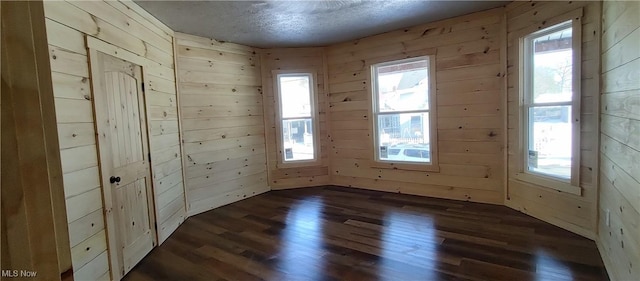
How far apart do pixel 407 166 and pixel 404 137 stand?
1.44ft

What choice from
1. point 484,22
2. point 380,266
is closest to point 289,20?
point 484,22

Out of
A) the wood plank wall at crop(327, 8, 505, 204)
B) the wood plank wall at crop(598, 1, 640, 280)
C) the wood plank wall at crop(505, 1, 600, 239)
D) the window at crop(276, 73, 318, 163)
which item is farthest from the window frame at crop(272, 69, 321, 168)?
the wood plank wall at crop(598, 1, 640, 280)

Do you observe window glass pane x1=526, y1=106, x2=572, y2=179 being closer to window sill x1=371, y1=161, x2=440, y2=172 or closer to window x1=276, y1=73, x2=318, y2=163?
window sill x1=371, y1=161, x2=440, y2=172

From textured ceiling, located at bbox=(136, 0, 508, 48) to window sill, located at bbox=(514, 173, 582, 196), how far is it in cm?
200

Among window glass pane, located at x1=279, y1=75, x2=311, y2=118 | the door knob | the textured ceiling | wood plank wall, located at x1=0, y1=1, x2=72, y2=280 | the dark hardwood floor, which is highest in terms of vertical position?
the textured ceiling

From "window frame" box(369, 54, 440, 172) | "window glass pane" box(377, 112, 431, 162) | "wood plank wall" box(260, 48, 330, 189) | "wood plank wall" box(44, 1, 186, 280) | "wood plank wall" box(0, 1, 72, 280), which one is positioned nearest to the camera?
"wood plank wall" box(0, 1, 72, 280)

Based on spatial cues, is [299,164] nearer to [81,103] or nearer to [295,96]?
[295,96]

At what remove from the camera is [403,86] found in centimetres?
467

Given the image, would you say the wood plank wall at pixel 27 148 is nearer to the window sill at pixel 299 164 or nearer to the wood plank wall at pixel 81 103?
the wood plank wall at pixel 81 103

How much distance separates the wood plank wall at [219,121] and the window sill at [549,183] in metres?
3.66

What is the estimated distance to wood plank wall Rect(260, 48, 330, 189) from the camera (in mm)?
5227

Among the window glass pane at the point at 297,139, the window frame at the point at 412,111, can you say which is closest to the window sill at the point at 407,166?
the window frame at the point at 412,111

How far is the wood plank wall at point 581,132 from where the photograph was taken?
2.76 metres

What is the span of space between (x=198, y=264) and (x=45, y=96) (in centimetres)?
250
